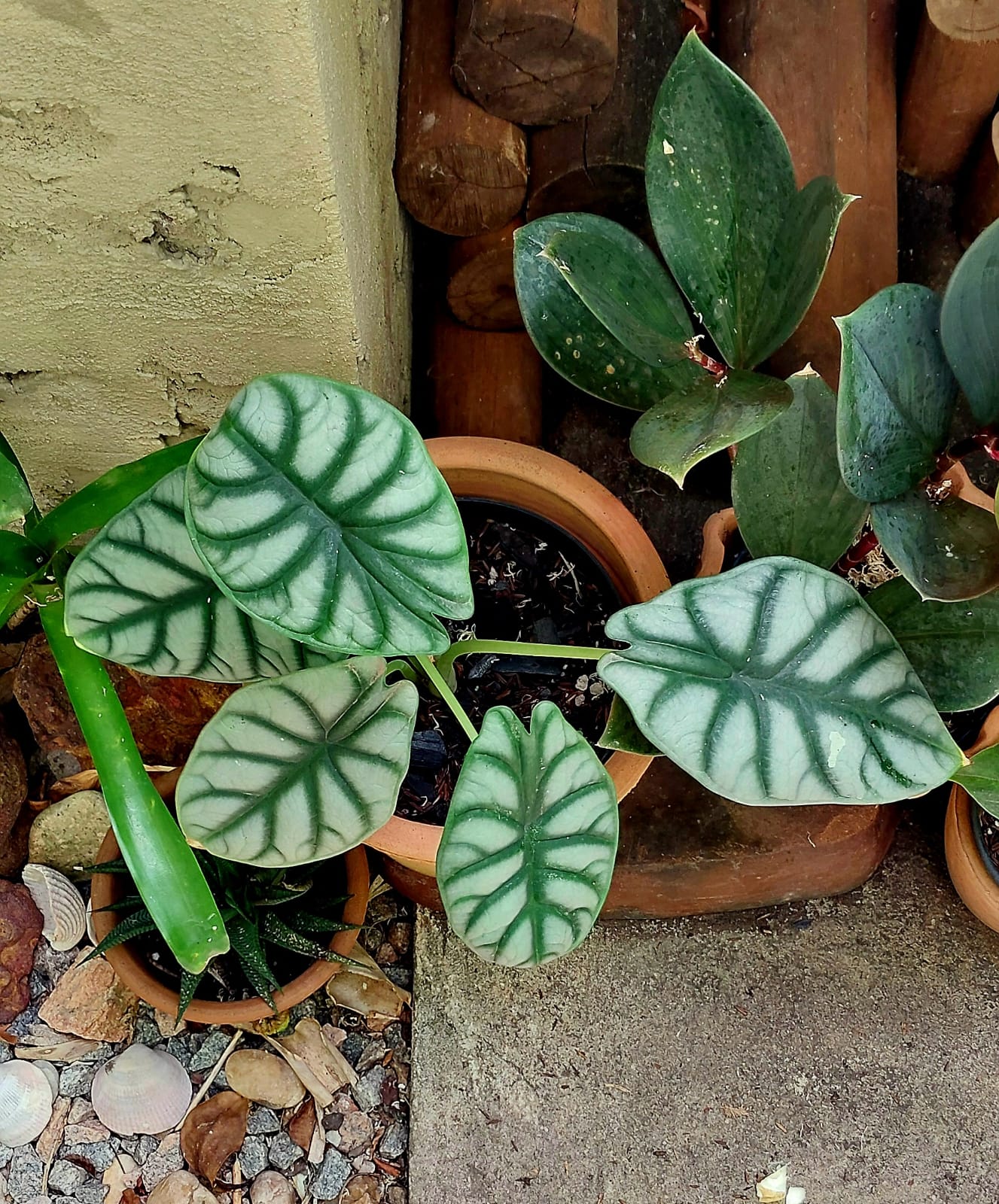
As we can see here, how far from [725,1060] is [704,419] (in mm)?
929

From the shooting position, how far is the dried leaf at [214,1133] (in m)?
1.33

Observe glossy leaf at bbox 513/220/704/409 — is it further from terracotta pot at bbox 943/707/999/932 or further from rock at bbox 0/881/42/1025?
rock at bbox 0/881/42/1025

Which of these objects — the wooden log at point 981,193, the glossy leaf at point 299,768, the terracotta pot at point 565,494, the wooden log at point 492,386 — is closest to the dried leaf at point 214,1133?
the terracotta pot at point 565,494

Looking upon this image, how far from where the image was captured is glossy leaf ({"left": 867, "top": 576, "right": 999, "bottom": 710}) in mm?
896

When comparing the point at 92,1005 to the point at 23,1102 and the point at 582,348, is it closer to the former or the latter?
the point at 23,1102

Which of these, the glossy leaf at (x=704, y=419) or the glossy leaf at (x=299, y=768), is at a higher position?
the glossy leaf at (x=704, y=419)

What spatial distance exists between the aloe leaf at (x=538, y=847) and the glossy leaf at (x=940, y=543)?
0.31 meters

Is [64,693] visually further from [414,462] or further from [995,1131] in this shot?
[995,1131]

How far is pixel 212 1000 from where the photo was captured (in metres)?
1.32

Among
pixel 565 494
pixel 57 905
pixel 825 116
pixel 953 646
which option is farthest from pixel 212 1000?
pixel 825 116

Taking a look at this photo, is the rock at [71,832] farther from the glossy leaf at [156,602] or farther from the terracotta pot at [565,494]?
the glossy leaf at [156,602]

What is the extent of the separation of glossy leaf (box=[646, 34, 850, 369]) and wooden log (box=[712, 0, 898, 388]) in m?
0.31

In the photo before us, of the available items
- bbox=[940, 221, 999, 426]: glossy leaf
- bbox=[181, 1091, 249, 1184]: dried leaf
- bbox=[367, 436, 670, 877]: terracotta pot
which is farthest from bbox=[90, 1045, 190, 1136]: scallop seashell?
bbox=[940, 221, 999, 426]: glossy leaf

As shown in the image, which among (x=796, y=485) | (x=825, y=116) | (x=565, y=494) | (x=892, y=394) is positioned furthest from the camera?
(x=825, y=116)
